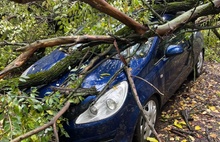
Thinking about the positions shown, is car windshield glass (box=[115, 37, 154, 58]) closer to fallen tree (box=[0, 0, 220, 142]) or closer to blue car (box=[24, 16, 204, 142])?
blue car (box=[24, 16, 204, 142])

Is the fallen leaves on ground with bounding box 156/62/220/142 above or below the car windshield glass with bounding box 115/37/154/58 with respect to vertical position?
below

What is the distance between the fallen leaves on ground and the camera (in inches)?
135

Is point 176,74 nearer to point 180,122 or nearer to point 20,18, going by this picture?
point 180,122

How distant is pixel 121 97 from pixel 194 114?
1.80 meters

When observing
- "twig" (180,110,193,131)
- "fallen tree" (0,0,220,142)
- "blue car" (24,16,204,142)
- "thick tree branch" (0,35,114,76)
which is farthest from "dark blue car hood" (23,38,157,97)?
"twig" (180,110,193,131)

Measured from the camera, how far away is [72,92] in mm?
2508

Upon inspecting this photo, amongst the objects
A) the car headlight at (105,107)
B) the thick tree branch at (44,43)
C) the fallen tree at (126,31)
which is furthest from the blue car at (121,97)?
the thick tree branch at (44,43)

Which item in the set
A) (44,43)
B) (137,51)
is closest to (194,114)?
(137,51)

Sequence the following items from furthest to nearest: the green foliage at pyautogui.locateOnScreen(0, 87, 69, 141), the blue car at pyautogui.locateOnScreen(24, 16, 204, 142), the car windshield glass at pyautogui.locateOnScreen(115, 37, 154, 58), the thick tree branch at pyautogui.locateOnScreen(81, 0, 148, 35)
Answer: the car windshield glass at pyautogui.locateOnScreen(115, 37, 154, 58) < the blue car at pyautogui.locateOnScreen(24, 16, 204, 142) < the green foliage at pyautogui.locateOnScreen(0, 87, 69, 141) < the thick tree branch at pyautogui.locateOnScreen(81, 0, 148, 35)

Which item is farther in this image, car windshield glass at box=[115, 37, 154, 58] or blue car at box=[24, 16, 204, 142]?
car windshield glass at box=[115, 37, 154, 58]

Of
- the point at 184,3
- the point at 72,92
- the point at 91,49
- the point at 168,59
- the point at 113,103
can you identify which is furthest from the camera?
the point at 168,59

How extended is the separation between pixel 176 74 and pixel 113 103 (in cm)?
169

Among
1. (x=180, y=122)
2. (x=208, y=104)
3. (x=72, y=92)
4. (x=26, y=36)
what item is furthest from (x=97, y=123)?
(x=26, y=36)

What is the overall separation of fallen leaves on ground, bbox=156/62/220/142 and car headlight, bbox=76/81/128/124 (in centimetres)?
109
